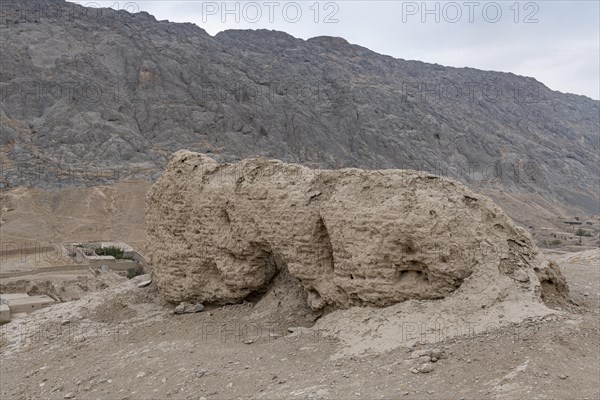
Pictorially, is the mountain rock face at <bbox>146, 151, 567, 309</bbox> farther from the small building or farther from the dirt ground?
the small building

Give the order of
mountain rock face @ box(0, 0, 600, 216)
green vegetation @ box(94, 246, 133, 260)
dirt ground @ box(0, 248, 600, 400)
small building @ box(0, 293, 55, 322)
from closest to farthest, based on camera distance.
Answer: dirt ground @ box(0, 248, 600, 400)
small building @ box(0, 293, 55, 322)
green vegetation @ box(94, 246, 133, 260)
mountain rock face @ box(0, 0, 600, 216)

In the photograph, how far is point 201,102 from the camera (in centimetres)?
5600

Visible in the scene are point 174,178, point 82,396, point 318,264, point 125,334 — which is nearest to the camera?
point 82,396

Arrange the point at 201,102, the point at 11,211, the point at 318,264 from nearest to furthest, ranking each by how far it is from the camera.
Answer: the point at 318,264 → the point at 11,211 → the point at 201,102

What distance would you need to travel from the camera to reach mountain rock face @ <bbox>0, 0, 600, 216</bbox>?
46812 mm

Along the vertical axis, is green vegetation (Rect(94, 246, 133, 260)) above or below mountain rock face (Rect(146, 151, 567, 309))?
below

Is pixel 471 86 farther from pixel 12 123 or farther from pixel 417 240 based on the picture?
pixel 417 240

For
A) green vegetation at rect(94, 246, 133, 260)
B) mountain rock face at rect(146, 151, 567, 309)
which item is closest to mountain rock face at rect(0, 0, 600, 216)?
green vegetation at rect(94, 246, 133, 260)

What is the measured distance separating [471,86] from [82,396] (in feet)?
311

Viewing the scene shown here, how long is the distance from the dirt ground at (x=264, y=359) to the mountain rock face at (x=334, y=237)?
0.62 meters

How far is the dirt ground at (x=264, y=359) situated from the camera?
5.39 meters

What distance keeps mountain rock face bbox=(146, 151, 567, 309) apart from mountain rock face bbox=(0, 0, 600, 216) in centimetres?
3562

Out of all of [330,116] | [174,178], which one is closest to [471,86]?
[330,116]

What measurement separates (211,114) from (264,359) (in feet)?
161
